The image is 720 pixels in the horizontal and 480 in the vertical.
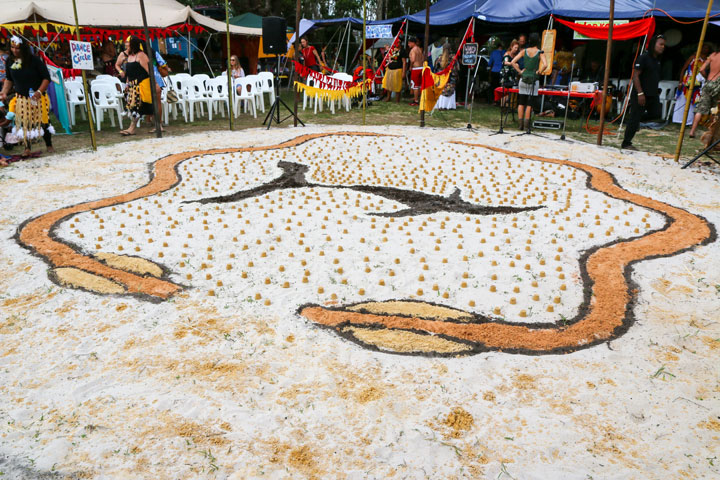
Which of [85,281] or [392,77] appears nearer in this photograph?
[85,281]

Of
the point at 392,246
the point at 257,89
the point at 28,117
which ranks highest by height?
the point at 257,89

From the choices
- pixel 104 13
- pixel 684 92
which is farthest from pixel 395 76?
pixel 104 13

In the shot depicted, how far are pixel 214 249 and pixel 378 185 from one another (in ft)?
9.66

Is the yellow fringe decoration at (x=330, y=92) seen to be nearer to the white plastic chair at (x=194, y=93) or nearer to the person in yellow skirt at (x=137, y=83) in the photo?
the white plastic chair at (x=194, y=93)

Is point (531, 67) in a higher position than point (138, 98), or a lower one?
higher

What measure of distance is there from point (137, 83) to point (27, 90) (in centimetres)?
252

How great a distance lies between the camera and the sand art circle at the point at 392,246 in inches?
143

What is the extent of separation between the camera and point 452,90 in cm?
1513

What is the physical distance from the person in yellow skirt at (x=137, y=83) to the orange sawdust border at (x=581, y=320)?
8227mm

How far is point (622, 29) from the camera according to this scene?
11844 millimetres

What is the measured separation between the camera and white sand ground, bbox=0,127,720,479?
7.77 ft

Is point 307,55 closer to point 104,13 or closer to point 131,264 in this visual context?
point 104,13

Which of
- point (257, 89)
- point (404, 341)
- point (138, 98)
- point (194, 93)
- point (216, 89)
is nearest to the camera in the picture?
point (404, 341)

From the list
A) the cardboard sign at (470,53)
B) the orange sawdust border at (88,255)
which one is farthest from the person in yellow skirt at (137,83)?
the cardboard sign at (470,53)
